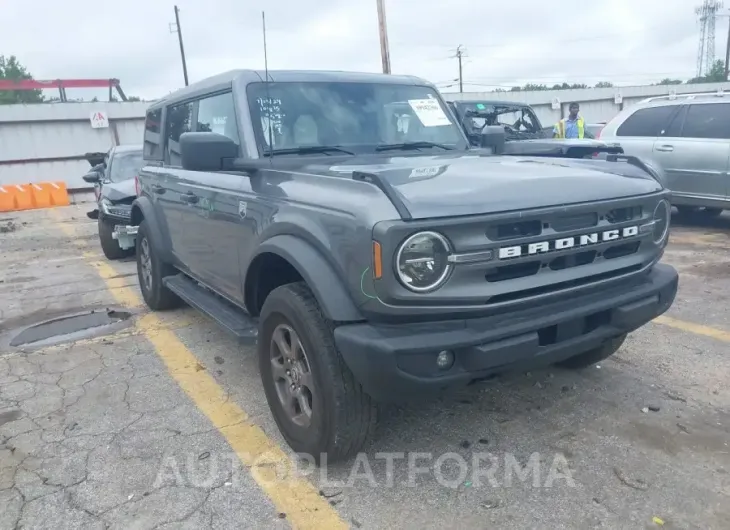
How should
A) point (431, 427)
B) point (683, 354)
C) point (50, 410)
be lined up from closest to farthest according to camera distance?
point (431, 427) → point (50, 410) → point (683, 354)

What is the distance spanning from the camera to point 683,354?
4223mm

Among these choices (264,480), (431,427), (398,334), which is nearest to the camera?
(398,334)

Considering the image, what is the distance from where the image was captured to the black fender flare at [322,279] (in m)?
2.57

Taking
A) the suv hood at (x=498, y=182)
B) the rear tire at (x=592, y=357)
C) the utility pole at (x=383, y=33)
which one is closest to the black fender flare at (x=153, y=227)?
the suv hood at (x=498, y=182)

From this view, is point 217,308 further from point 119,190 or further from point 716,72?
point 716,72

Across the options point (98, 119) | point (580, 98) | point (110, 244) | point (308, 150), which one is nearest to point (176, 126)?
point (308, 150)

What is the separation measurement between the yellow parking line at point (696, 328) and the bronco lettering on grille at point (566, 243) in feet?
6.60

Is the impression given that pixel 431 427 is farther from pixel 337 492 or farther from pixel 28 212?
pixel 28 212

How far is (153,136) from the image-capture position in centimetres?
573

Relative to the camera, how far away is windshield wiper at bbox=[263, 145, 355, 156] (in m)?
3.65

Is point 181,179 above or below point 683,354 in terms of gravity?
above

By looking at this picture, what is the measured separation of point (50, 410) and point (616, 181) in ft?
11.6

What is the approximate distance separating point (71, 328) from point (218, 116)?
272 centimetres

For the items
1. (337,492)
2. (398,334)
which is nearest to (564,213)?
(398,334)
